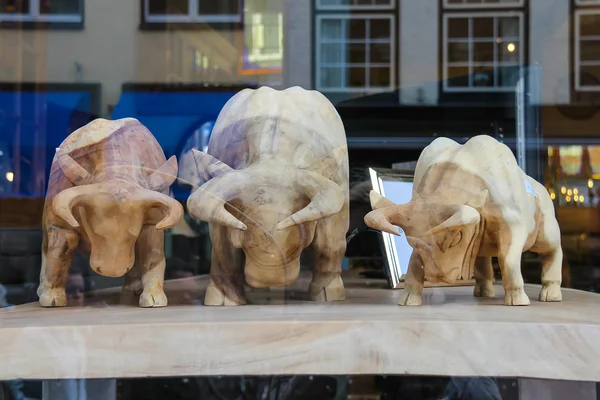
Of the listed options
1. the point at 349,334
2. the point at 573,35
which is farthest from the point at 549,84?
the point at 349,334

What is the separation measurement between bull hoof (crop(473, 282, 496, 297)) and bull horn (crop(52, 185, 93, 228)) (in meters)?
0.58

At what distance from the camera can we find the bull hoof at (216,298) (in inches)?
34.5

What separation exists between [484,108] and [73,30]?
81 centimetres

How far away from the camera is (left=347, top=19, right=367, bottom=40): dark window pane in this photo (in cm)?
126

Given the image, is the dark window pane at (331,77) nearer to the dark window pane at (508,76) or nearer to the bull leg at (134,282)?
the dark window pane at (508,76)

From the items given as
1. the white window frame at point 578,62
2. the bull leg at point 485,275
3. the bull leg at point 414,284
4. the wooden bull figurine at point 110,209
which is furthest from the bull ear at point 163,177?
the white window frame at point 578,62

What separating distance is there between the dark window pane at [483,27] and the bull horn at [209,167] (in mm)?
669

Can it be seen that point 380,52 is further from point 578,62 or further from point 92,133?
point 92,133

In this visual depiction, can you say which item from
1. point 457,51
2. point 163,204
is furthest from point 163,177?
point 457,51

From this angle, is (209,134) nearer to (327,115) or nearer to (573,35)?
(327,115)

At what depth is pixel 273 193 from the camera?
823mm

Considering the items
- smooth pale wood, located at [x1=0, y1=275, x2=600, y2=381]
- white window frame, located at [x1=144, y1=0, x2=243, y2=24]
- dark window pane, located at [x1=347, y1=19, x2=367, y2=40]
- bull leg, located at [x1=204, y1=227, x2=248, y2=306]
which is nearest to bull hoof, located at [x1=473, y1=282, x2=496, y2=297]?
smooth pale wood, located at [x1=0, y1=275, x2=600, y2=381]

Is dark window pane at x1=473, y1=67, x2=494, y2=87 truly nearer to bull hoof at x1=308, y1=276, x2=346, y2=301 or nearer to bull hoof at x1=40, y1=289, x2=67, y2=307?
bull hoof at x1=308, y1=276, x2=346, y2=301

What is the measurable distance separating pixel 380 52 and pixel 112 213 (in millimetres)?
683
